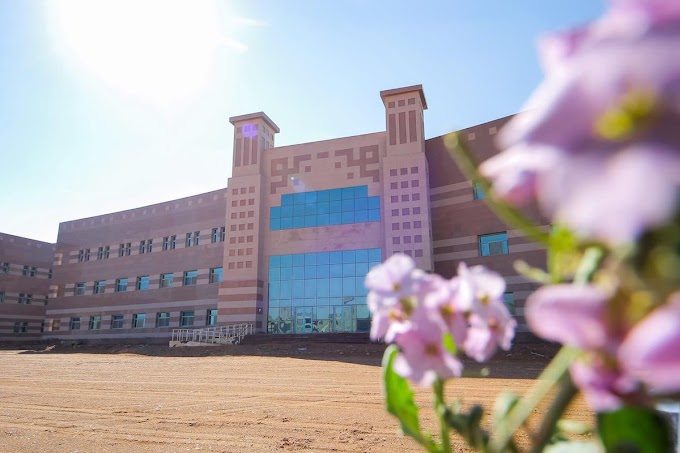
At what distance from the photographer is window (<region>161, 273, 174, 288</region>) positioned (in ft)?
106

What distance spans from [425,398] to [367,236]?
18.5 m

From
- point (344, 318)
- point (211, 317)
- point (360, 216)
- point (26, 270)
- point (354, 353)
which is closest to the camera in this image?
point (354, 353)

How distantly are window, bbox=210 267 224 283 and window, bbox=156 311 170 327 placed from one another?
4.41 metres

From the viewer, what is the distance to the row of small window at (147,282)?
100 feet

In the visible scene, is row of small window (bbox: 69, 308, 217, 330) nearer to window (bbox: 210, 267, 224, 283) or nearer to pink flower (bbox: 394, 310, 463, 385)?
window (bbox: 210, 267, 224, 283)

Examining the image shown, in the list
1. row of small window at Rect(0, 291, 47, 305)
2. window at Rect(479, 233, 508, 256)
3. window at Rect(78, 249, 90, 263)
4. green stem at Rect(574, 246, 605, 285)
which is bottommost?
green stem at Rect(574, 246, 605, 285)

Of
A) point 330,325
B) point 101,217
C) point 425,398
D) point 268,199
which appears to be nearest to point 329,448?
point 425,398

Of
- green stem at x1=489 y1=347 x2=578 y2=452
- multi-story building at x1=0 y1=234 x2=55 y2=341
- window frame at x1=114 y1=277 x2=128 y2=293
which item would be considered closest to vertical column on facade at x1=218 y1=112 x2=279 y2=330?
window frame at x1=114 y1=277 x2=128 y2=293

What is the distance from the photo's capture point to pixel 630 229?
0.95ft

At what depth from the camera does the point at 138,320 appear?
107 feet

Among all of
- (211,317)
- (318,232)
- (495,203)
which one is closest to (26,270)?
(211,317)

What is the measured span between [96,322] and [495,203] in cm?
4021

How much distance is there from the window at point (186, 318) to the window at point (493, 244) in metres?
19.6

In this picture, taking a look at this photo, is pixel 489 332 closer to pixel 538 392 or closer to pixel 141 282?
pixel 538 392
